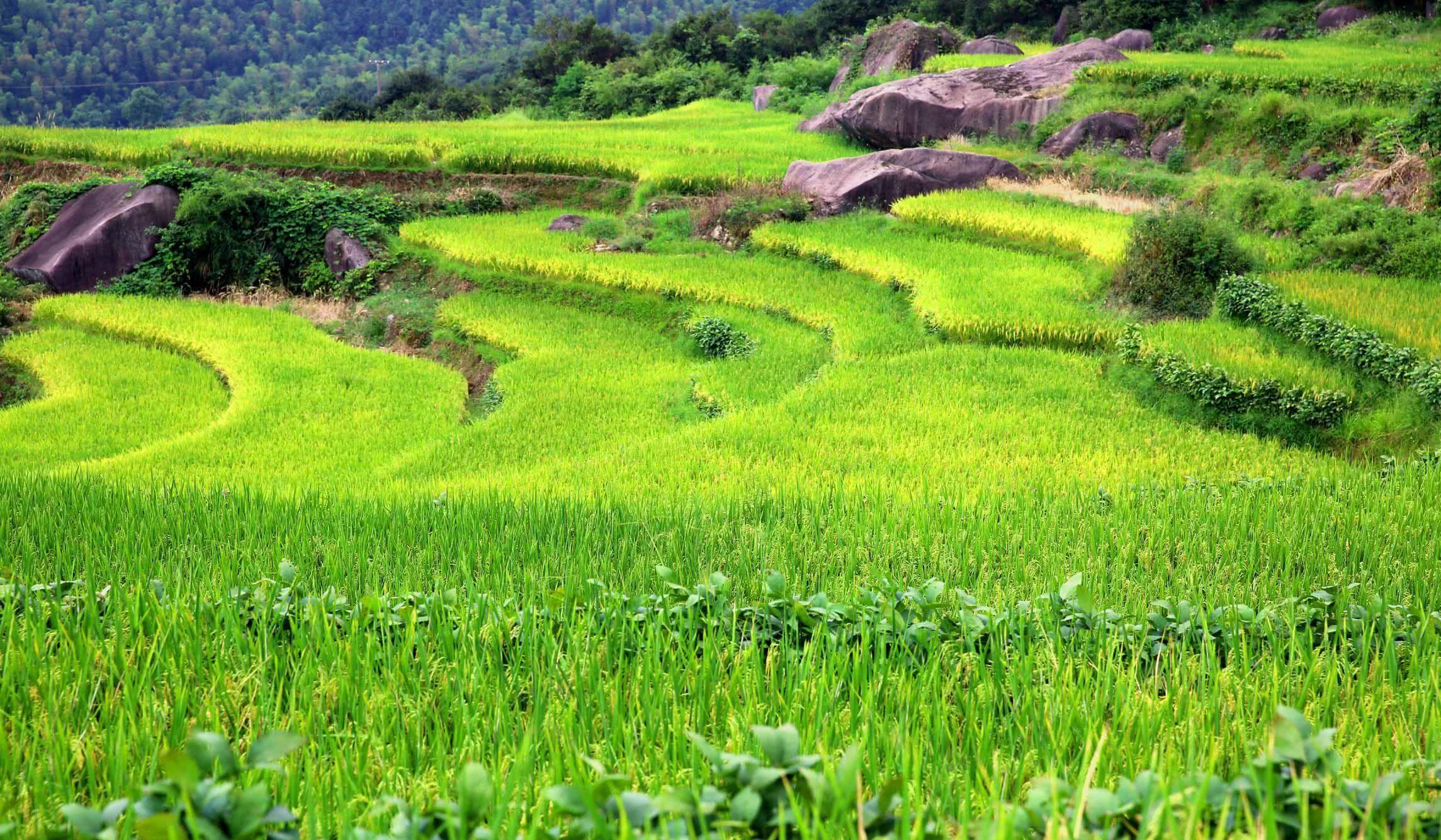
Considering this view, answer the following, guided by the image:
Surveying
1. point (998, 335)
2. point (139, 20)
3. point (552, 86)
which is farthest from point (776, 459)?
point (139, 20)

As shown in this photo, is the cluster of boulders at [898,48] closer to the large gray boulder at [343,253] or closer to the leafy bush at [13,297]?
the large gray boulder at [343,253]

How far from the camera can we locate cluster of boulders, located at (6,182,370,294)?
15.5 metres

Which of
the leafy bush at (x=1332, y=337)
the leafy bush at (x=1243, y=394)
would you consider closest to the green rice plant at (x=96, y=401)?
the leafy bush at (x=1243, y=394)

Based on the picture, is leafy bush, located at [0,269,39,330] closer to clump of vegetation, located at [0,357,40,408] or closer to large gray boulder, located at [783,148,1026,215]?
clump of vegetation, located at [0,357,40,408]

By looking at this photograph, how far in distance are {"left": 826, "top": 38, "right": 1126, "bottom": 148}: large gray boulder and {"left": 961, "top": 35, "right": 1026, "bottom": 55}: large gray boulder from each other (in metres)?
6.56

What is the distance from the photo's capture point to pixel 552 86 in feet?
128

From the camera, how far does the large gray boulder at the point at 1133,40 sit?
27.7 metres

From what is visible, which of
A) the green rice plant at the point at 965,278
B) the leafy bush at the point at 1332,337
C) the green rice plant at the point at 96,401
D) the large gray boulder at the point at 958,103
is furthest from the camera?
the large gray boulder at the point at 958,103

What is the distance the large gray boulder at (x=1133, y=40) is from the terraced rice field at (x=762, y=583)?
19982 mm

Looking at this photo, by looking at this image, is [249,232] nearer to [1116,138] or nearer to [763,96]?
[1116,138]

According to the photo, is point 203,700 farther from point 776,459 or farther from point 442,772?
point 776,459

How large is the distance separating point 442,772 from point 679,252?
1339 cm

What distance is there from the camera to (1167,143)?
17.5 meters

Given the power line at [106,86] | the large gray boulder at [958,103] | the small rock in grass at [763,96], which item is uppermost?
the power line at [106,86]
